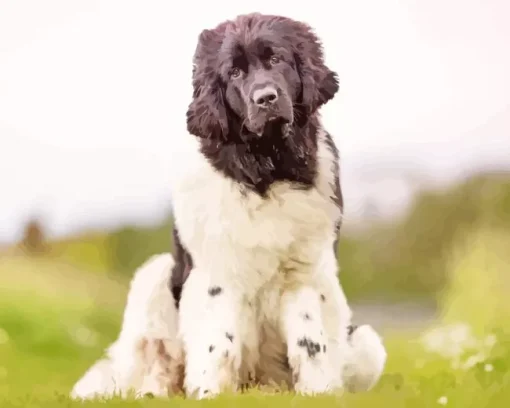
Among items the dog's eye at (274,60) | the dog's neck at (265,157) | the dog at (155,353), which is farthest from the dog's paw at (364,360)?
the dog's eye at (274,60)

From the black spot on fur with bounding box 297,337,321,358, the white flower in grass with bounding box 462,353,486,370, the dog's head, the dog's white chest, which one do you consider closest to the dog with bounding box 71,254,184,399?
the dog's white chest

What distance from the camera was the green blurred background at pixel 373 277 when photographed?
2.07 metres

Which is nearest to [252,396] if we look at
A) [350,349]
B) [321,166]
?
[350,349]

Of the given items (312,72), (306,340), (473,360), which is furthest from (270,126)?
(473,360)

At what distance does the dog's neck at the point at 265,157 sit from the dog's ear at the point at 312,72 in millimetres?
64

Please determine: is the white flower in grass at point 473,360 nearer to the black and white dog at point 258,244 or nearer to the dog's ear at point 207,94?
the black and white dog at point 258,244

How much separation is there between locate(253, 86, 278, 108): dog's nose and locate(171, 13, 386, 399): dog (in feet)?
0.27

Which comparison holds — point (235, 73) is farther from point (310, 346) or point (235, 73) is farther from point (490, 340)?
point (490, 340)

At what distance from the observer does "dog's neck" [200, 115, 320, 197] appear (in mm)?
1987

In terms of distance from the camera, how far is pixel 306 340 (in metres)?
1.97

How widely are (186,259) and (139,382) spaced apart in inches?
15.9

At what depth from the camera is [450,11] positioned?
2.20 m

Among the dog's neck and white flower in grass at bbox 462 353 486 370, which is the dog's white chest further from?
white flower in grass at bbox 462 353 486 370

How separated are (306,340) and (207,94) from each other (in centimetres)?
80
